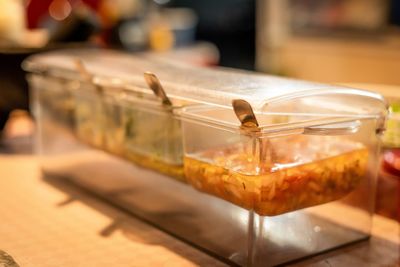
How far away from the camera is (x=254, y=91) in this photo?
2.26 ft

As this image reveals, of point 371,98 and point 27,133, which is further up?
point 371,98

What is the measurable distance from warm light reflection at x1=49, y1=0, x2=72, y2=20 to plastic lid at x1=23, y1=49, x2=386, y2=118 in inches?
28.0

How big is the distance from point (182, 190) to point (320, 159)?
0.97 feet

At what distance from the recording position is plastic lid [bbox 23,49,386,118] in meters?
0.68

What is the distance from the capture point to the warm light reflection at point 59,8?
1.60 metres

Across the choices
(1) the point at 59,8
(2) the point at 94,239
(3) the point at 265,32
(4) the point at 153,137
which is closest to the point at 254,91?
(4) the point at 153,137

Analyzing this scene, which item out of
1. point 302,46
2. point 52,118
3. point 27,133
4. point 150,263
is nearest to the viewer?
point 150,263

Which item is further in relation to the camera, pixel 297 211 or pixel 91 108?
pixel 91 108

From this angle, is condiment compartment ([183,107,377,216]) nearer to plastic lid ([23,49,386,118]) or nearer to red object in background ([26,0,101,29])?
plastic lid ([23,49,386,118])

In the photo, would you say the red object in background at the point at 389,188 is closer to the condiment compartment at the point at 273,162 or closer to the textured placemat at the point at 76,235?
the condiment compartment at the point at 273,162

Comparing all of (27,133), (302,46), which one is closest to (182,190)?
(27,133)

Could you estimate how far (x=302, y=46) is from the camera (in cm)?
282

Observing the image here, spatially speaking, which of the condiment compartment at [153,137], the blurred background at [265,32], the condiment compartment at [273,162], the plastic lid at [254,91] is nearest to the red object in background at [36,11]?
the blurred background at [265,32]

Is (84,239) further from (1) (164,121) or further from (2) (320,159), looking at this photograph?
(2) (320,159)
